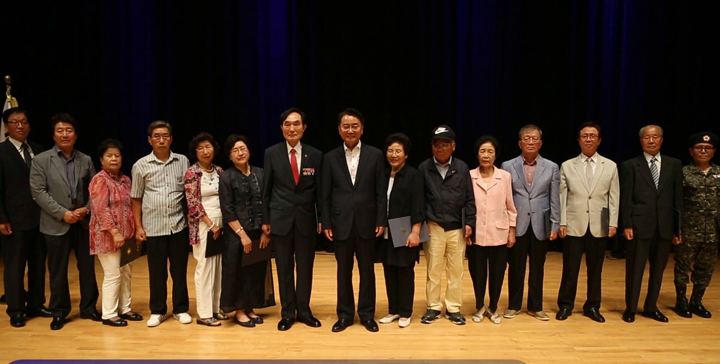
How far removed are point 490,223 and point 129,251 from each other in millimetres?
2633

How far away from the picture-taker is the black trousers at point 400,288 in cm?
374

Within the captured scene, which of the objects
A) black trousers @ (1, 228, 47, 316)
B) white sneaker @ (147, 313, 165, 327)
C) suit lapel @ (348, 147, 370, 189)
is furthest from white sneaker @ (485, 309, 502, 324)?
black trousers @ (1, 228, 47, 316)

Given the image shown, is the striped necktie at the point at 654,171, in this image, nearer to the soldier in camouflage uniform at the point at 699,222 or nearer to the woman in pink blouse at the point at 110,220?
the soldier in camouflage uniform at the point at 699,222

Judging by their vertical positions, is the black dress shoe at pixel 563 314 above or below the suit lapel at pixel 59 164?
below

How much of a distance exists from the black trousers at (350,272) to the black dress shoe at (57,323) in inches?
79.3

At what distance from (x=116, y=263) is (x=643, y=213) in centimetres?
390

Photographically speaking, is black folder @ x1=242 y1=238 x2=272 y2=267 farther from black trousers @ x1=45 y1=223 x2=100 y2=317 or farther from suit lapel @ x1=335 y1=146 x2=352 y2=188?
black trousers @ x1=45 y1=223 x2=100 y2=317

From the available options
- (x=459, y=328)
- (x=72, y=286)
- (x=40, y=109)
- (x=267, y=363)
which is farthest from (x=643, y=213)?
(x=40, y=109)

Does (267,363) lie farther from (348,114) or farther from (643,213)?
(643,213)

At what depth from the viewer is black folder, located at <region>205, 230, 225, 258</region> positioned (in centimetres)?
369

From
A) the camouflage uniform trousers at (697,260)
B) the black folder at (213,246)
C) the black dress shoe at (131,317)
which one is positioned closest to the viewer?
the black folder at (213,246)

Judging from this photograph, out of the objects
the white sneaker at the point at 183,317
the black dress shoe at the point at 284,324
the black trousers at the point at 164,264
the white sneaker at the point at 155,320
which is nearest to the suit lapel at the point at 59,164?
the black trousers at the point at 164,264

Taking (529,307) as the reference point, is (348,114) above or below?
above

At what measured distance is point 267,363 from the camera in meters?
3.02
